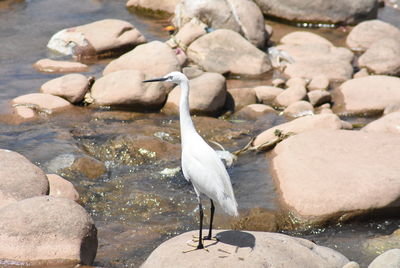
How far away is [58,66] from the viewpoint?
1319 centimetres

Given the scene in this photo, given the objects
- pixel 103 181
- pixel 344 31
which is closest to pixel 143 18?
pixel 344 31

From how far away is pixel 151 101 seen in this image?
11453 millimetres

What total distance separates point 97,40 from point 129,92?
125 inches

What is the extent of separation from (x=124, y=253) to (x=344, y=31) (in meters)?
11.0

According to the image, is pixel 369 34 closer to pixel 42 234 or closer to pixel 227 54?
pixel 227 54

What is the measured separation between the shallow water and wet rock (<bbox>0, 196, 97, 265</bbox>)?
0.68m

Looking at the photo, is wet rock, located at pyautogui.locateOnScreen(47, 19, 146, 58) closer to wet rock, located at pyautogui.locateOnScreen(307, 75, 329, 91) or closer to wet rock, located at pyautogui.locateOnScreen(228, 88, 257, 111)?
wet rock, located at pyautogui.locateOnScreen(228, 88, 257, 111)

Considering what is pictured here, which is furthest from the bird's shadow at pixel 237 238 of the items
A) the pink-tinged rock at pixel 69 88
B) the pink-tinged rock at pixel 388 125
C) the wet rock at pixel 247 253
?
the pink-tinged rock at pixel 69 88

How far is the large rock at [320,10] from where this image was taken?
16828 mm

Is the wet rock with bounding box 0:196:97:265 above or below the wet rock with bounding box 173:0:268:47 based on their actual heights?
above

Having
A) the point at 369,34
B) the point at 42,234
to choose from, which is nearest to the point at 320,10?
the point at 369,34

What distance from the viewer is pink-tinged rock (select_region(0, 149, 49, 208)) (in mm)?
7352

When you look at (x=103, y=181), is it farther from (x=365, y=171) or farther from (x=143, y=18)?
(x=143, y=18)

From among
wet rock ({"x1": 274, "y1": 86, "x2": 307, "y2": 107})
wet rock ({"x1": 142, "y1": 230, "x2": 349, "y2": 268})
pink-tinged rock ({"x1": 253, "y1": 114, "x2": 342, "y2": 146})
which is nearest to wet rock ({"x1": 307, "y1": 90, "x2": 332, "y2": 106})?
wet rock ({"x1": 274, "y1": 86, "x2": 307, "y2": 107})
